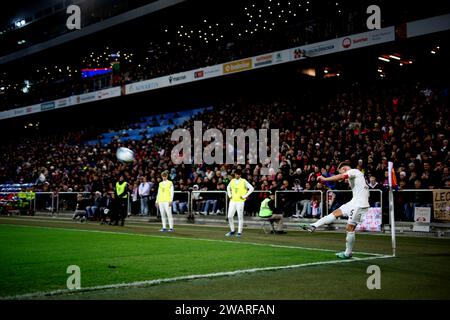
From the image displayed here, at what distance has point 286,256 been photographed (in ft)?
34.1

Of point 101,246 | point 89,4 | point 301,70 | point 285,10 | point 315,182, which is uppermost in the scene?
point 89,4

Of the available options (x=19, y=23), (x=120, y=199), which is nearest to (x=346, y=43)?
(x=120, y=199)

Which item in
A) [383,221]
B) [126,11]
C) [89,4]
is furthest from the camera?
[89,4]

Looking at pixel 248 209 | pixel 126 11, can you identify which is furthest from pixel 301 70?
pixel 126 11

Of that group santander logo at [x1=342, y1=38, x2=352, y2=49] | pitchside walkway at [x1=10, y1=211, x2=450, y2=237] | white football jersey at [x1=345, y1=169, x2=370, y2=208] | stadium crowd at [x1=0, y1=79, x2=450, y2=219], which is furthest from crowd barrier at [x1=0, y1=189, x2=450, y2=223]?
santander logo at [x1=342, y1=38, x2=352, y2=49]

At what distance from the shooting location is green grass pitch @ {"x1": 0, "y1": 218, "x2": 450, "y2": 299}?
6.46m

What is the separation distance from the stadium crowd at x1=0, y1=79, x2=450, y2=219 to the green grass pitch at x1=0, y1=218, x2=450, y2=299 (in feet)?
17.7

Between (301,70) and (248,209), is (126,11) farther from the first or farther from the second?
(248,209)

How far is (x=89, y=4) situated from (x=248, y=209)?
31422mm

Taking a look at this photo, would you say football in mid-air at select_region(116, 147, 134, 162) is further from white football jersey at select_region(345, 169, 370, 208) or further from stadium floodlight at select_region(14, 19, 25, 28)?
stadium floodlight at select_region(14, 19, 25, 28)

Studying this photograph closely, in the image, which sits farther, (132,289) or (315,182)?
(315,182)

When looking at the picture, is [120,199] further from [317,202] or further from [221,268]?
[221,268]

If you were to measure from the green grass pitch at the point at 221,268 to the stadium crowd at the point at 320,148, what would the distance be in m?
5.39
